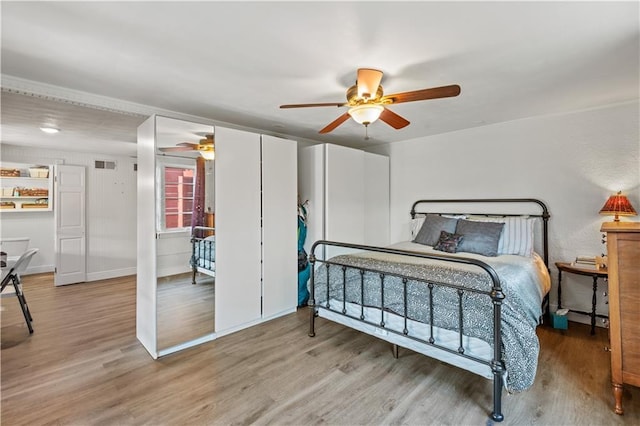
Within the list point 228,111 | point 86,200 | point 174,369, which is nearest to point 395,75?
point 228,111

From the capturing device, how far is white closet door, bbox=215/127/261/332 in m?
3.11

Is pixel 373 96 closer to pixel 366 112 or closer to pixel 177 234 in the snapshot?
pixel 366 112

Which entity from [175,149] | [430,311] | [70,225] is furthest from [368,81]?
[70,225]

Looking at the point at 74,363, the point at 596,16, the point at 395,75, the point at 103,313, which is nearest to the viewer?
the point at 596,16

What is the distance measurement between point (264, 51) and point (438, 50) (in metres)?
1.20

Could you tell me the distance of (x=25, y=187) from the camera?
5.33 m

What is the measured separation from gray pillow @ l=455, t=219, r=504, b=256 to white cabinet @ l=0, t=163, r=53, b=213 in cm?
698

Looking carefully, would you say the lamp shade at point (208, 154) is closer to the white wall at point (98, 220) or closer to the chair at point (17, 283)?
the chair at point (17, 283)

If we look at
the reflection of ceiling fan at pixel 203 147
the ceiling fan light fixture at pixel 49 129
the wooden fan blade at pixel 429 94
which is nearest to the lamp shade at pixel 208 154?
the reflection of ceiling fan at pixel 203 147

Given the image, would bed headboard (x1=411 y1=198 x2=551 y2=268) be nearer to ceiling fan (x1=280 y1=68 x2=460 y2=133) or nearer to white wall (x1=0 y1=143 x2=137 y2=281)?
ceiling fan (x1=280 y1=68 x2=460 y2=133)

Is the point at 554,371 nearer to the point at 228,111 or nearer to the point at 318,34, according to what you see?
the point at 318,34

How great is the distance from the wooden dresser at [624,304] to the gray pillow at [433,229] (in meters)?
1.86

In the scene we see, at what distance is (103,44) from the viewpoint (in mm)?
1955

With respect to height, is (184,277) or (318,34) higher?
(318,34)
